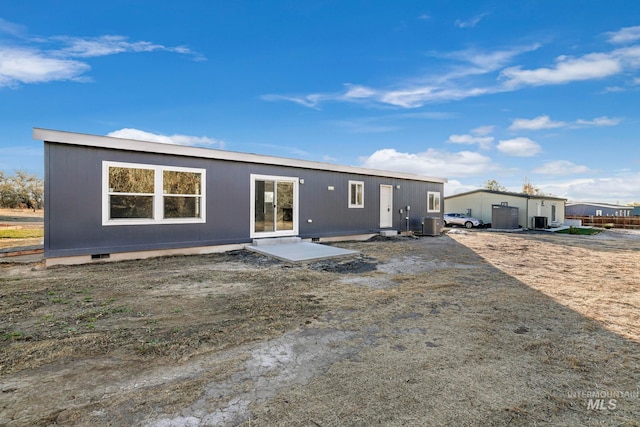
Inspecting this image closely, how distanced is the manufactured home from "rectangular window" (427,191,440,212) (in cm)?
485

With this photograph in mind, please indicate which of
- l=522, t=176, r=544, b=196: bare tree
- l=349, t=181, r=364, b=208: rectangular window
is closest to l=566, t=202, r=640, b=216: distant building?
l=522, t=176, r=544, b=196: bare tree

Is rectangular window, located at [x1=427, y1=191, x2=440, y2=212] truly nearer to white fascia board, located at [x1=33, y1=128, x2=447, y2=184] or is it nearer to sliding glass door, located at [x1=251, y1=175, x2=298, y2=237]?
white fascia board, located at [x1=33, y1=128, x2=447, y2=184]

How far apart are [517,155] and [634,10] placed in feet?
67.1

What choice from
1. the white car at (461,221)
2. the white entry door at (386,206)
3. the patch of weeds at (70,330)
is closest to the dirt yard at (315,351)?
the patch of weeds at (70,330)

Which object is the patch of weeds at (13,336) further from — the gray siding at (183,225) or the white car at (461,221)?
the white car at (461,221)

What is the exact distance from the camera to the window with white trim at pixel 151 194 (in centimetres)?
712

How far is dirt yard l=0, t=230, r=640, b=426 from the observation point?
6.35 ft

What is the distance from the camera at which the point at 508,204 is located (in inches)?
844

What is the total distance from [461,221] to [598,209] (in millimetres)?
25765

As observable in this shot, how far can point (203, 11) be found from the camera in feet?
34.7

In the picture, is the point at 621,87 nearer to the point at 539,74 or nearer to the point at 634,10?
the point at 539,74

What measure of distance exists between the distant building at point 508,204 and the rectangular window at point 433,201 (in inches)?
250

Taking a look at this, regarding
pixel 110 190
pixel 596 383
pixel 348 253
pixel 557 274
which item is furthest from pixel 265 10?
pixel 596 383

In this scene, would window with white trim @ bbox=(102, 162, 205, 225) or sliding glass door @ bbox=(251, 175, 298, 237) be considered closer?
window with white trim @ bbox=(102, 162, 205, 225)
